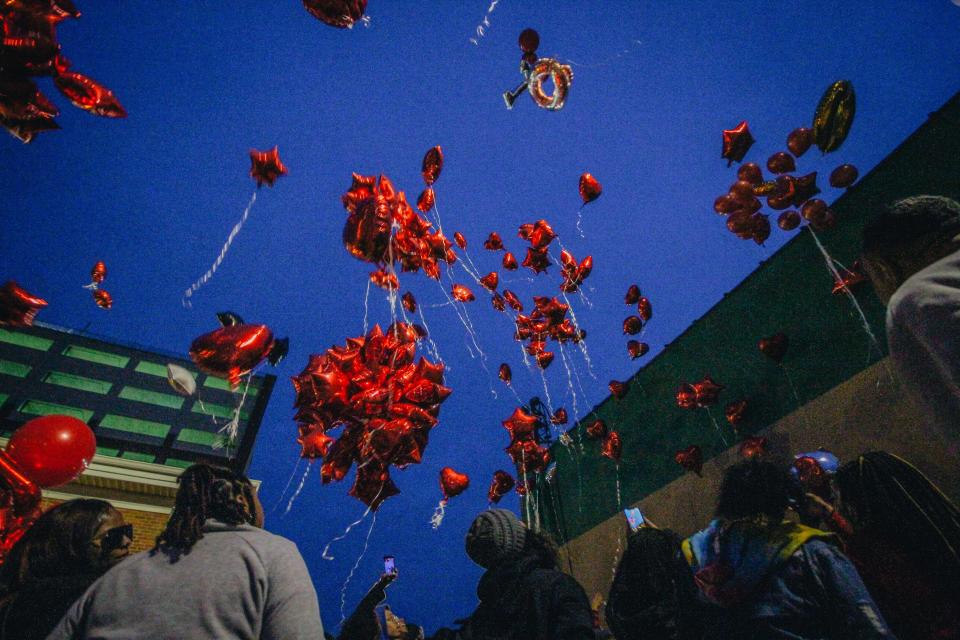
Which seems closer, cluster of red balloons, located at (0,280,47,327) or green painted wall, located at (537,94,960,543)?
cluster of red balloons, located at (0,280,47,327)

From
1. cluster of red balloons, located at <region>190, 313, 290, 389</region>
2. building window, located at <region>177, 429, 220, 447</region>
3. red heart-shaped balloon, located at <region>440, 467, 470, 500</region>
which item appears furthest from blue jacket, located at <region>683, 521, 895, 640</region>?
building window, located at <region>177, 429, 220, 447</region>

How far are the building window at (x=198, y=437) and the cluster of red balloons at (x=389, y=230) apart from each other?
13617 mm

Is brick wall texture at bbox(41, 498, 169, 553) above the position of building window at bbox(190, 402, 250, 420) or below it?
below

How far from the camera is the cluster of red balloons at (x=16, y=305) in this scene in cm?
420

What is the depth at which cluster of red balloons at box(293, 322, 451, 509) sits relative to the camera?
479 cm

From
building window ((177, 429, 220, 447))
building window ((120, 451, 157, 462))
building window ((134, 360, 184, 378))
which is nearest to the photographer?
building window ((120, 451, 157, 462))

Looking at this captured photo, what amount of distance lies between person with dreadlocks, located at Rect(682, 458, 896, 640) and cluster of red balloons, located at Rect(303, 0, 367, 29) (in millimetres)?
3928

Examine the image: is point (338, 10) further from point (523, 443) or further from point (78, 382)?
→ point (78, 382)

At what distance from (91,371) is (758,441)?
19564 mm

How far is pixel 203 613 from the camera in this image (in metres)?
1.25

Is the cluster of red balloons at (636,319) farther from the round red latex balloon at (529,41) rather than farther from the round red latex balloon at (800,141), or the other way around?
the round red latex balloon at (529,41)

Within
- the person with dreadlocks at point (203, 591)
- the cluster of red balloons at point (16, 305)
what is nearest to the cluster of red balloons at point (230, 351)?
the cluster of red balloons at point (16, 305)

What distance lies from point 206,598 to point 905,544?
2.84m

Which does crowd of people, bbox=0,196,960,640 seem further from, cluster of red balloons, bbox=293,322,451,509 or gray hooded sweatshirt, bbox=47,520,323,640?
cluster of red balloons, bbox=293,322,451,509
